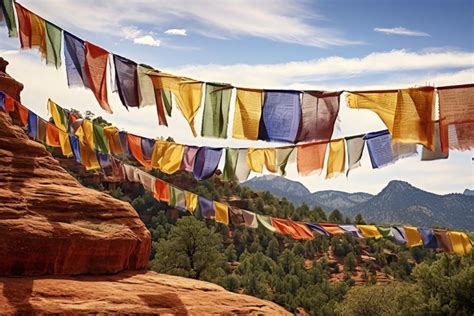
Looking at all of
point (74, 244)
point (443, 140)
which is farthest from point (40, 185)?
point (443, 140)

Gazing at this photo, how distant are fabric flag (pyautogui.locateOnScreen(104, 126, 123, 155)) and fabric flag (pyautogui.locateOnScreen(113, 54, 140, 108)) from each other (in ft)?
10.3

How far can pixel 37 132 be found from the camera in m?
17.5

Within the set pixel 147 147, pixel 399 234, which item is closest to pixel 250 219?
pixel 147 147

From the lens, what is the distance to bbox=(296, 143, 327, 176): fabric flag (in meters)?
11.1

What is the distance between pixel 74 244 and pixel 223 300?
3819 mm

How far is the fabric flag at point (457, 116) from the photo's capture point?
28.7ft

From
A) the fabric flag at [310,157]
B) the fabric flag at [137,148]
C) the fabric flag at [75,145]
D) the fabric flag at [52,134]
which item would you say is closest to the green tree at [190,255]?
the fabric flag at [75,145]

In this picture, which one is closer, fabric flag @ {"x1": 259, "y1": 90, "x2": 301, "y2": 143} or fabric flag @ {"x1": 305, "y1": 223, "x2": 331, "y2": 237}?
fabric flag @ {"x1": 259, "y1": 90, "x2": 301, "y2": 143}

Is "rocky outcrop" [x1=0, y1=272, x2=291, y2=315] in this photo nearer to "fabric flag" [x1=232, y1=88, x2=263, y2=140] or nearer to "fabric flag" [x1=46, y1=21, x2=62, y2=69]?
"fabric flag" [x1=232, y1=88, x2=263, y2=140]

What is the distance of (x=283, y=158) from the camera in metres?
11.7

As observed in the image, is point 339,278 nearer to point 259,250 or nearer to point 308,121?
point 259,250

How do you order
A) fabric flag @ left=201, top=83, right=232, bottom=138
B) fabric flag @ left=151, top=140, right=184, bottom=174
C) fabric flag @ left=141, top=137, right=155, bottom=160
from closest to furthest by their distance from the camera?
fabric flag @ left=201, top=83, right=232, bottom=138 < fabric flag @ left=151, top=140, right=184, bottom=174 < fabric flag @ left=141, top=137, right=155, bottom=160

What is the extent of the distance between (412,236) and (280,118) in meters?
5.28

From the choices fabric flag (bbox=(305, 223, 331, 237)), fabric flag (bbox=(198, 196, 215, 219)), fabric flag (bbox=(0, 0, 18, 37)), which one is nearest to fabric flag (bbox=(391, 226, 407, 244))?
fabric flag (bbox=(305, 223, 331, 237))
